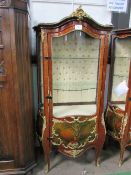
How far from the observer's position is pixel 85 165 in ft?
7.18

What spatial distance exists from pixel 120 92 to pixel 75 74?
54 centimetres

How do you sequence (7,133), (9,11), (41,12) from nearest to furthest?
(9,11) < (7,133) < (41,12)

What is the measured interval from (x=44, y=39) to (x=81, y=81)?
71cm

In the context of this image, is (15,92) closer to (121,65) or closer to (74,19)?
(74,19)

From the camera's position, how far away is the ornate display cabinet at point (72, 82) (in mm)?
1729

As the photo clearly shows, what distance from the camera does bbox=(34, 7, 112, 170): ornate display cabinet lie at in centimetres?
173

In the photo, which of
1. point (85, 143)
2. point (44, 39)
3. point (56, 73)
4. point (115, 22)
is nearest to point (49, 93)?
point (56, 73)

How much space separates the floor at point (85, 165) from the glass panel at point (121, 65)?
66cm

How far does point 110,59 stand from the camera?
2225 millimetres

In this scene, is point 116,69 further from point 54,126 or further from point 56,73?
point 54,126

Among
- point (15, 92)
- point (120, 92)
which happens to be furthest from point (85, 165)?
point (15, 92)

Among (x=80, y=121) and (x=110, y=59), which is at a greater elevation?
(x=110, y=59)

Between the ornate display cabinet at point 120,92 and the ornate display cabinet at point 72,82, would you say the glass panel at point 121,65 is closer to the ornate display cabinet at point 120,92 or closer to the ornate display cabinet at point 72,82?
the ornate display cabinet at point 120,92

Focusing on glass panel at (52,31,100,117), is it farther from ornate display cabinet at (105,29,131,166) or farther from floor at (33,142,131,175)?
floor at (33,142,131,175)
